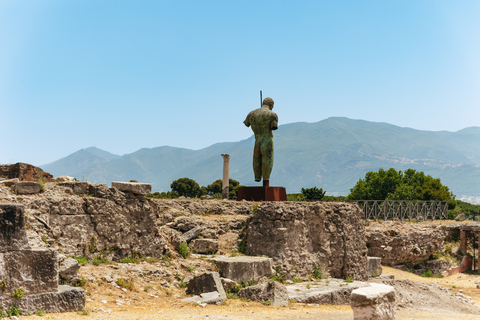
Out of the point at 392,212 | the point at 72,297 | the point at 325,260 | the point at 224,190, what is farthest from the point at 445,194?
the point at 72,297

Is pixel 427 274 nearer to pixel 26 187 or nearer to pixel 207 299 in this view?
pixel 207 299

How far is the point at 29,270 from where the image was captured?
25.3ft

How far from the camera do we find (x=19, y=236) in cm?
770

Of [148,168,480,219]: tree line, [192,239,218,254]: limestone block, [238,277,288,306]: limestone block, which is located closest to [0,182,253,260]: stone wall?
[192,239,218,254]: limestone block

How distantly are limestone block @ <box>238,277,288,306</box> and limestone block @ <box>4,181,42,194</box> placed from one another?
449 centimetres

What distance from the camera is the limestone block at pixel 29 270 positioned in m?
7.53

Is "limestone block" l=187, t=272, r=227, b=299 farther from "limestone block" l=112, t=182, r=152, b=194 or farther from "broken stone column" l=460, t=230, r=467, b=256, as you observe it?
"broken stone column" l=460, t=230, r=467, b=256

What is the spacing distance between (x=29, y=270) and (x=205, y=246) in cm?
521

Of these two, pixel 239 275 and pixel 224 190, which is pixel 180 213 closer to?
pixel 239 275

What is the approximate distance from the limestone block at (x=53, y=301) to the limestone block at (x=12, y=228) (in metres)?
0.74

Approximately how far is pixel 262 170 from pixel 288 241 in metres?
4.74

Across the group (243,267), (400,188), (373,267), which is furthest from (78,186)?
(400,188)

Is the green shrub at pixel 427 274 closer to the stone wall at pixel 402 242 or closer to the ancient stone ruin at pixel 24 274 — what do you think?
the stone wall at pixel 402 242

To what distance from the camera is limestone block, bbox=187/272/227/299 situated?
9.98 meters
